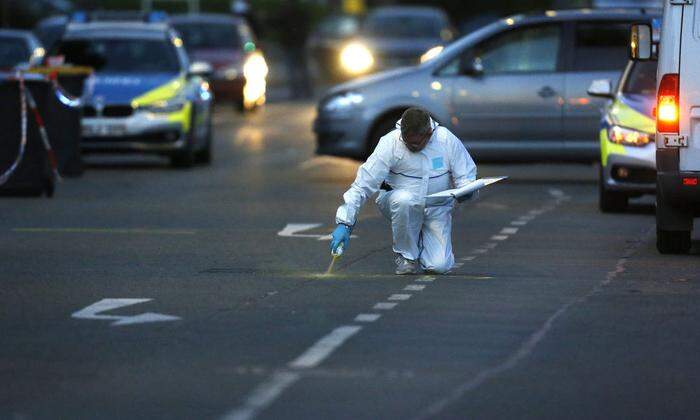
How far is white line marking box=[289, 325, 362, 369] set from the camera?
356 inches

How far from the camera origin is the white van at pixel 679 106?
1380cm

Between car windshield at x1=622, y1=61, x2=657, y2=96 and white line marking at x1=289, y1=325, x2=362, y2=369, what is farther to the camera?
car windshield at x1=622, y1=61, x2=657, y2=96

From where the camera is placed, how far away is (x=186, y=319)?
1062cm

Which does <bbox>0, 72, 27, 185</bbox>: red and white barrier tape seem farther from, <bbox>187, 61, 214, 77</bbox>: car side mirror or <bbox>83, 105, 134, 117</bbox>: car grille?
<bbox>187, 61, 214, 77</bbox>: car side mirror

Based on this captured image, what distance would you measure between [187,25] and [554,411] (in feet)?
106

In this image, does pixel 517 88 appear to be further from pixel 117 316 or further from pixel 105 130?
pixel 117 316

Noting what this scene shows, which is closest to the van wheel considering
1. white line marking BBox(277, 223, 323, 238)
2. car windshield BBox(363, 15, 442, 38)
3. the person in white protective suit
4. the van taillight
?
the van taillight

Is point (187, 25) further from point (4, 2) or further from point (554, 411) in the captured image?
point (554, 411)

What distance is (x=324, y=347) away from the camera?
9562mm

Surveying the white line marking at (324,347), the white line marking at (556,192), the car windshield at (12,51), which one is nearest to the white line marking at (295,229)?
the white line marking at (556,192)

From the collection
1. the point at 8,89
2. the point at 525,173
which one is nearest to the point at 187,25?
the point at 525,173

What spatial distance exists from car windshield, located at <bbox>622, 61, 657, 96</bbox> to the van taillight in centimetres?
451

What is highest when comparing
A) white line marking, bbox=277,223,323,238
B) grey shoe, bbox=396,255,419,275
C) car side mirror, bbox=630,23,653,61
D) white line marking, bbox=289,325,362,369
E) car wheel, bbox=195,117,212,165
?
car side mirror, bbox=630,23,653,61

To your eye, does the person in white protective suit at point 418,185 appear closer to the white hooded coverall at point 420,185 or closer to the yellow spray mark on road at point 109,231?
the white hooded coverall at point 420,185
